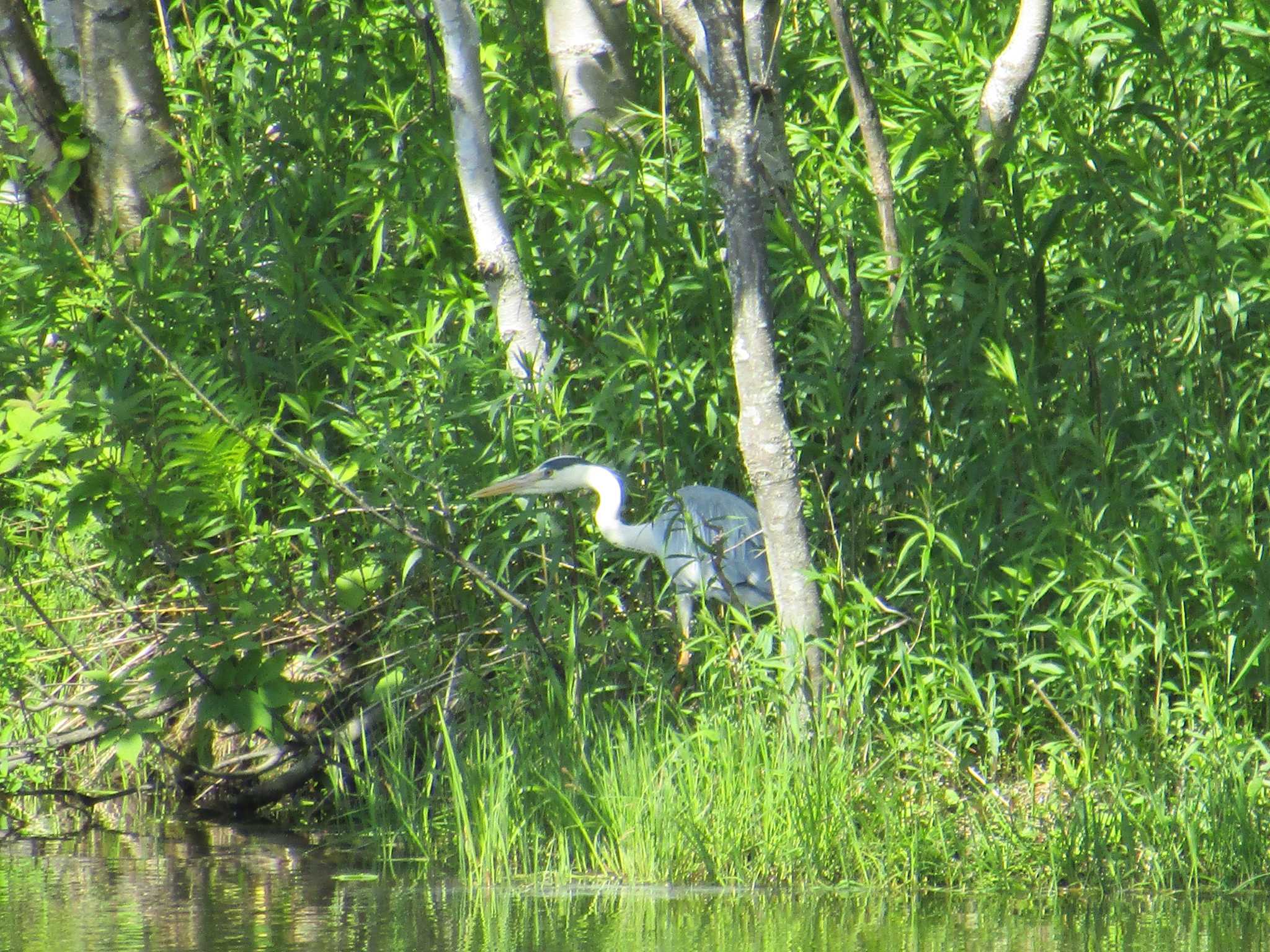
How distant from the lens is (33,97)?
682 cm

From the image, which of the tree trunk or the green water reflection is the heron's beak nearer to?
the green water reflection

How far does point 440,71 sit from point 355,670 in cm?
265

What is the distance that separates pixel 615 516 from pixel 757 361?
907 millimetres

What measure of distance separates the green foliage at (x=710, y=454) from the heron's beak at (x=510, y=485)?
17 centimetres

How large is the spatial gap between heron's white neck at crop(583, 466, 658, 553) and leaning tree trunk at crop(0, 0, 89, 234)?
3.05 metres

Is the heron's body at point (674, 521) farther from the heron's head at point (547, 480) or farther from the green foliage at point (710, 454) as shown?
the green foliage at point (710, 454)

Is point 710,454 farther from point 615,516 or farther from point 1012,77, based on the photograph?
point 1012,77

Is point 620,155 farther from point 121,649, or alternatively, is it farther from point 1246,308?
point 121,649

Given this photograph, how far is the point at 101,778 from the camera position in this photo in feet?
19.2

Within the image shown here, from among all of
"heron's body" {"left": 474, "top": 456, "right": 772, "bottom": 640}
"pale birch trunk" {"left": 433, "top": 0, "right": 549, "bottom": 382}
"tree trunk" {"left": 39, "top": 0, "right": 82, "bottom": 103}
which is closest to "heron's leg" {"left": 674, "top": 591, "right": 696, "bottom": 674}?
"heron's body" {"left": 474, "top": 456, "right": 772, "bottom": 640}

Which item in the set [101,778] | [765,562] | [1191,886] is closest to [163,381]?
[101,778]

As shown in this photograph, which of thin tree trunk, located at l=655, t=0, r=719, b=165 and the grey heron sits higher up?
thin tree trunk, located at l=655, t=0, r=719, b=165

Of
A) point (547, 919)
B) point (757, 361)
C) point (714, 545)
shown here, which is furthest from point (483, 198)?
point (547, 919)

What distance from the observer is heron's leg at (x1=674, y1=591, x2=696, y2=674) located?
5.04 metres
